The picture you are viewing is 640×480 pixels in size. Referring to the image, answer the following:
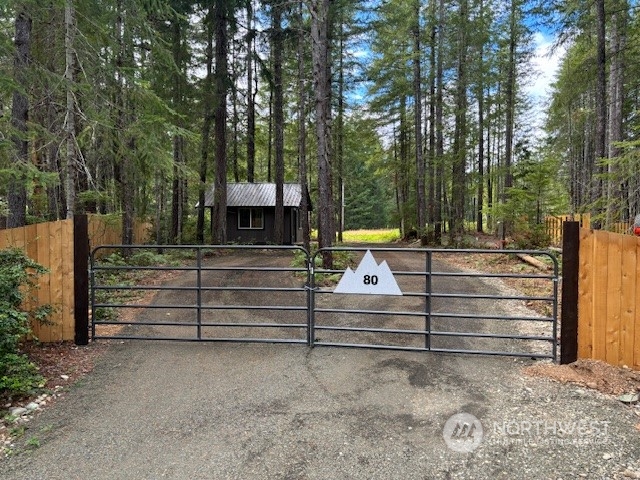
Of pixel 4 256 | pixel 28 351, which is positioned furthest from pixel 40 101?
pixel 28 351

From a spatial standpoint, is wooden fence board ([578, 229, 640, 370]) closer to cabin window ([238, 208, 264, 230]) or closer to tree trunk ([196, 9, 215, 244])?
tree trunk ([196, 9, 215, 244])

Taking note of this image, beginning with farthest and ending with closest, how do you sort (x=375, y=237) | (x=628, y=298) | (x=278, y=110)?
(x=375, y=237), (x=278, y=110), (x=628, y=298)

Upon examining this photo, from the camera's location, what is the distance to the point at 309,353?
15.8 feet

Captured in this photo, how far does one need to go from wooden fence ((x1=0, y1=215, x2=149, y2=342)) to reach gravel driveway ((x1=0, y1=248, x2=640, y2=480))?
3.26 ft

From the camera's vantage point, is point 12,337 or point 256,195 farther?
point 256,195

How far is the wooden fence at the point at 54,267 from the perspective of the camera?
4.92m

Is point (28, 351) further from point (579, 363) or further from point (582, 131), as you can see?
point (582, 131)

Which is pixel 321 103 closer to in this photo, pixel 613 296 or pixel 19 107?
pixel 19 107

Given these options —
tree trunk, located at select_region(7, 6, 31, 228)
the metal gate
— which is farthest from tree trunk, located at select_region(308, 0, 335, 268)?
tree trunk, located at select_region(7, 6, 31, 228)

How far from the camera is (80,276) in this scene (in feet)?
16.6

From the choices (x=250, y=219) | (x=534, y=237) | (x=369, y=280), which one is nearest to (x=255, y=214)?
(x=250, y=219)

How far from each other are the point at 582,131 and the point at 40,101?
29523 mm

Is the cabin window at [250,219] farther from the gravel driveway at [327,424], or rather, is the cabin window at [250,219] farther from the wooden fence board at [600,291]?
the wooden fence board at [600,291]

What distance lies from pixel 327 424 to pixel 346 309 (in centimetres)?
321
